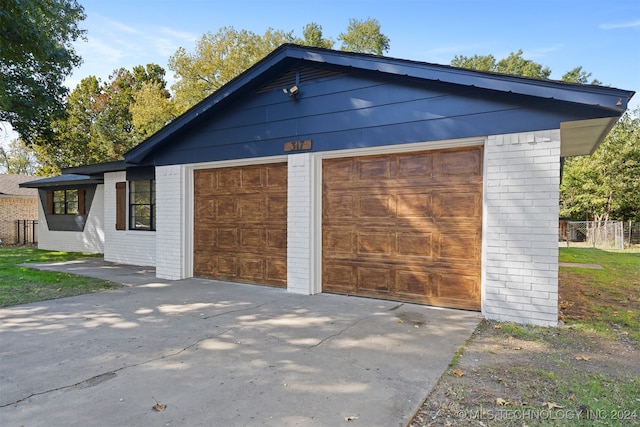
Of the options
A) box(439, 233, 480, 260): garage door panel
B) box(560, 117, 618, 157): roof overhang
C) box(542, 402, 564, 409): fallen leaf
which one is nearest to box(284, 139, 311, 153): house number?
box(439, 233, 480, 260): garage door panel

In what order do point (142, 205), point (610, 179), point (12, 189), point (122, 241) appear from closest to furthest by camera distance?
point (142, 205)
point (122, 241)
point (12, 189)
point (610, 179)

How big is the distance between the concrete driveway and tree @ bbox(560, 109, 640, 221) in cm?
2383

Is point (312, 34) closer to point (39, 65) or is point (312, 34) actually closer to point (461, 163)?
point (39, 65)

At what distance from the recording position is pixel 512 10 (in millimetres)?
11078

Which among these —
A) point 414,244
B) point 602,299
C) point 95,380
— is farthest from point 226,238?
point 602,299

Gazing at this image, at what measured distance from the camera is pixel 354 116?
6309 mm

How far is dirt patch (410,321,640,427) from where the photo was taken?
2611 millimetres

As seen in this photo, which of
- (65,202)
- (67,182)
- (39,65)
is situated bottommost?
(65,202)

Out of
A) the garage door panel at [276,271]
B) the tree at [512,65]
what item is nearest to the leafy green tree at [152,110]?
the garage door panel at [276,271]

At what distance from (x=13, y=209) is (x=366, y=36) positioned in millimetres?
25341

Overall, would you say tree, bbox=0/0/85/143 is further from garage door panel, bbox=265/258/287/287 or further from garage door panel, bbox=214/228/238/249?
garage door panel, bbox=265/258/287/287

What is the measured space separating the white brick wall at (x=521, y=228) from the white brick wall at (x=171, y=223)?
629 centimetres

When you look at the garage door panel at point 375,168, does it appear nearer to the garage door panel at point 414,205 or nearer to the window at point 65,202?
the garage door panel at point 414,205

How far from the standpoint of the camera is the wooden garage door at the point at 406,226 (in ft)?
18.2
